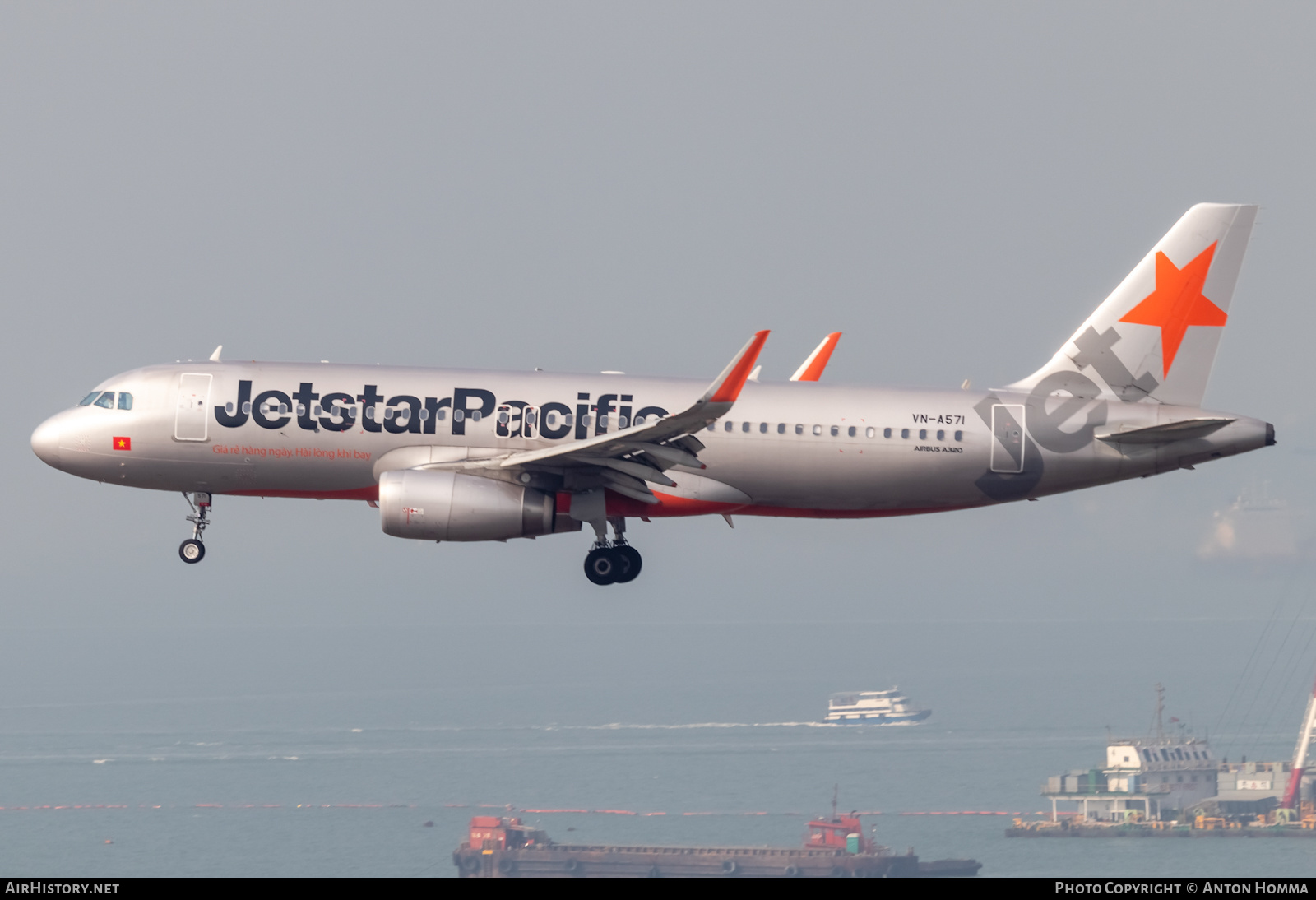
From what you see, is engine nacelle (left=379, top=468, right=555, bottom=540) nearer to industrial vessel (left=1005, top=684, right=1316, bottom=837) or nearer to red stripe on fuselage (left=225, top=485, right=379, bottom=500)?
red stripe on fuselage (left=225, top=485, right=379, bottom=500)

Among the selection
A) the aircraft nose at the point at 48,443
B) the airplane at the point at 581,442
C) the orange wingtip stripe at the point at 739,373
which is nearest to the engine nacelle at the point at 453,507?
the airplane at the point at 581,442

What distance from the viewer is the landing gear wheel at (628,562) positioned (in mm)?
37188

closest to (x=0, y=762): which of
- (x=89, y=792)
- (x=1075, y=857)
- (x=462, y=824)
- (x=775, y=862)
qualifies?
(x=89, y=792)

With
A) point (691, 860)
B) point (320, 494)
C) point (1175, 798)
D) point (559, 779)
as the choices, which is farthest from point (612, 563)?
point (559, 779)

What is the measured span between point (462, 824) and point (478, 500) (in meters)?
83.2

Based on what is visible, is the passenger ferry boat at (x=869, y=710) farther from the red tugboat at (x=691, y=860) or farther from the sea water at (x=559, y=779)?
the red tugboat at (x=691, y=860)

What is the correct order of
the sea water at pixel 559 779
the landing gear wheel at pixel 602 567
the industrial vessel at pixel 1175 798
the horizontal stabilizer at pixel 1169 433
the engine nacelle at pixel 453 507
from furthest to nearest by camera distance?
the industrial vessel at pixel 1175 798 → the sea water at pixel 559 779 → the landing gear wheel at pixel 602 567 → the horizontal stabilizer at pixel 1169 433 → the engine nacelle at pixel 453 507

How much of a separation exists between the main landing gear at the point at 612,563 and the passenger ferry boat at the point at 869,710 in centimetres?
12906

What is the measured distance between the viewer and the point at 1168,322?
38.5 metres

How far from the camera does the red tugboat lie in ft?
300

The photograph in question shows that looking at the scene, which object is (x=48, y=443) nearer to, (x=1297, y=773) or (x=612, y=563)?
(x=612, y=563)

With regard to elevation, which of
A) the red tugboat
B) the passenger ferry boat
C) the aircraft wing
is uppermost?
the aircraft wing

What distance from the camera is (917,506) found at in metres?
37.1

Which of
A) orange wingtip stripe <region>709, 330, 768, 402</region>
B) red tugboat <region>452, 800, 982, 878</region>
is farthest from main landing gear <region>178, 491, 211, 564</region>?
red tugboat <region>452, 800, 982, 878</region>
